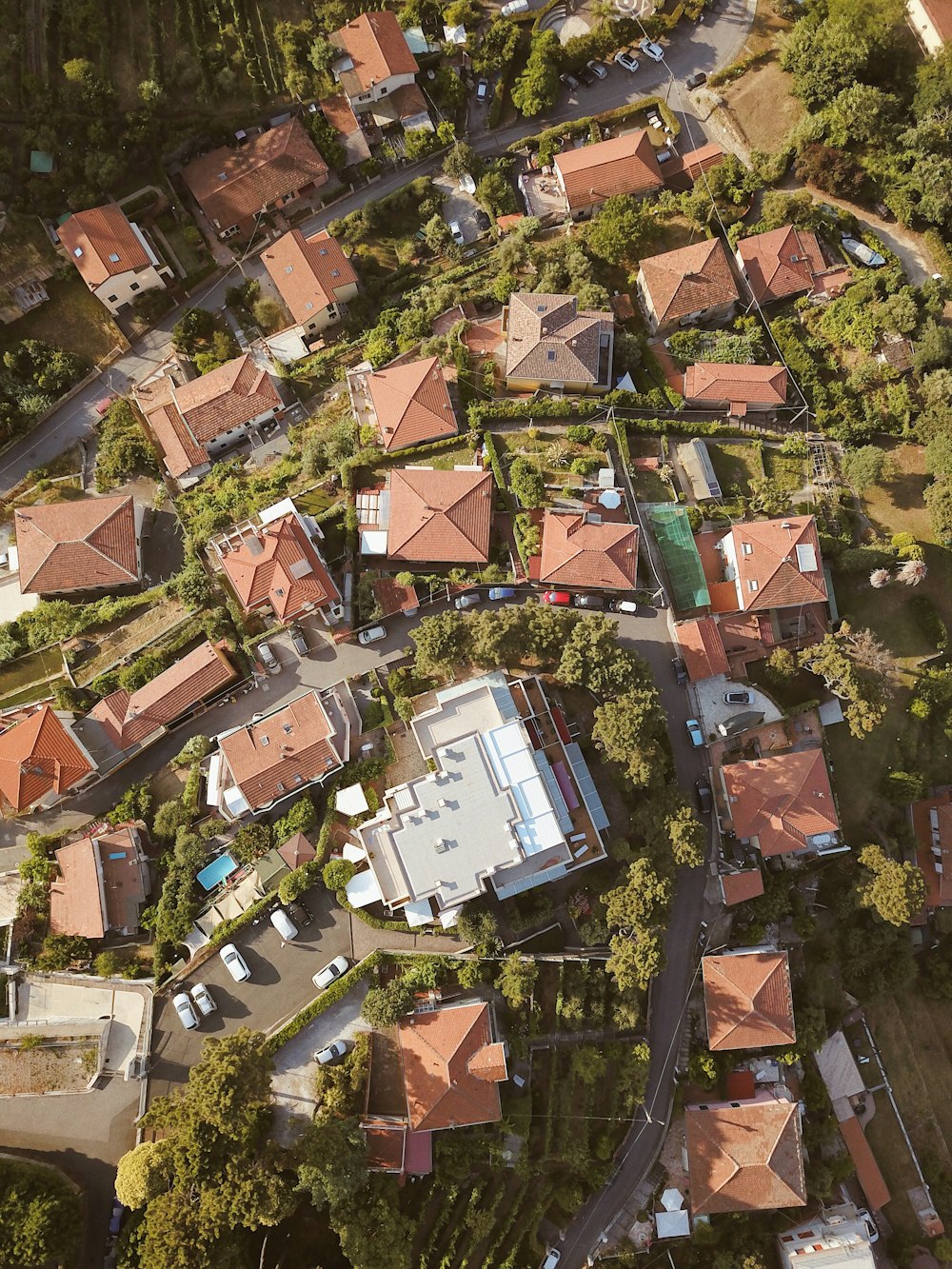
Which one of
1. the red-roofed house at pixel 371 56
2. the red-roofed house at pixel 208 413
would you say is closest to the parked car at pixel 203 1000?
the red-roofed house at pixel 208 413

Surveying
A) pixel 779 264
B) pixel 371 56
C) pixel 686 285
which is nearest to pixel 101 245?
pixel 371 56

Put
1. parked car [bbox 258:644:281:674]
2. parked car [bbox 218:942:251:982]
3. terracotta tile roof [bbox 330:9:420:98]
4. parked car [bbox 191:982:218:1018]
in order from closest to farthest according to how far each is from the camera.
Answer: parked car [bbox 191:982:218:1018] < parked car [bbox 218:942:251:982] < parked car [bbox 258:644:281:674] < terracotta tile roof [bbox 330:9:420:98]

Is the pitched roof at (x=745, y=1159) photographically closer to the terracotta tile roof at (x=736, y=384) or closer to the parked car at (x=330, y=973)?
the parked car at (x=330, y=973)

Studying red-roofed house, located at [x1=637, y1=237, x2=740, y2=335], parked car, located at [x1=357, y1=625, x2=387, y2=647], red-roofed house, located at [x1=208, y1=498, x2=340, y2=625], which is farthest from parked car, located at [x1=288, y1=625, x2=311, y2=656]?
red-roofed house, located at [x1=637, y1=237, x2=740, y2=335]

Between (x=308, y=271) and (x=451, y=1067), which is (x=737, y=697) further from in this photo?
(x=308, y=271)

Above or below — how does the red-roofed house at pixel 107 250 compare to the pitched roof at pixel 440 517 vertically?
above

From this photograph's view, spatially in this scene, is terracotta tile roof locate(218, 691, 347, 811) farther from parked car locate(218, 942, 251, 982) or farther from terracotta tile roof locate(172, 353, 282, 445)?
terracotta tile roof locate(172, 353, 282, 445)
